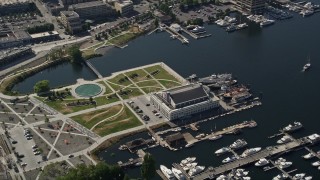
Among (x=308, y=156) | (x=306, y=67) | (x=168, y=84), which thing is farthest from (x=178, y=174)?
(x=306, y=67)

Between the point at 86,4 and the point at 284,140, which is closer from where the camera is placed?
the point at 284,140

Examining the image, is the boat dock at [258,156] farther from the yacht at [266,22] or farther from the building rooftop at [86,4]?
the building rooftop at [86,4]

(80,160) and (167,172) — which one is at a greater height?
(167,172)

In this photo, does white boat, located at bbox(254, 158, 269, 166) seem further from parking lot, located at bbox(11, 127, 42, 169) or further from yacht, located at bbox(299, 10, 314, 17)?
yacht, located at bbox(299, 10, 314, 17)

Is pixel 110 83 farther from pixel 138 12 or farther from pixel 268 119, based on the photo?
pixel 138 12

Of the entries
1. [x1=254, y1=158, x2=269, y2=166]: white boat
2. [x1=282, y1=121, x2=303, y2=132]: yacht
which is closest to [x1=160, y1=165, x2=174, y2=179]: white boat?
[x1=254, y1=158, x2=269, y2=166]: white boat

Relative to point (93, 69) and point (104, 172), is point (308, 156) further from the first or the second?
point (93, 69)

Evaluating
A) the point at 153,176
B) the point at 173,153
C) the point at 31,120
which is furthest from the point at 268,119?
the point at 31,120
